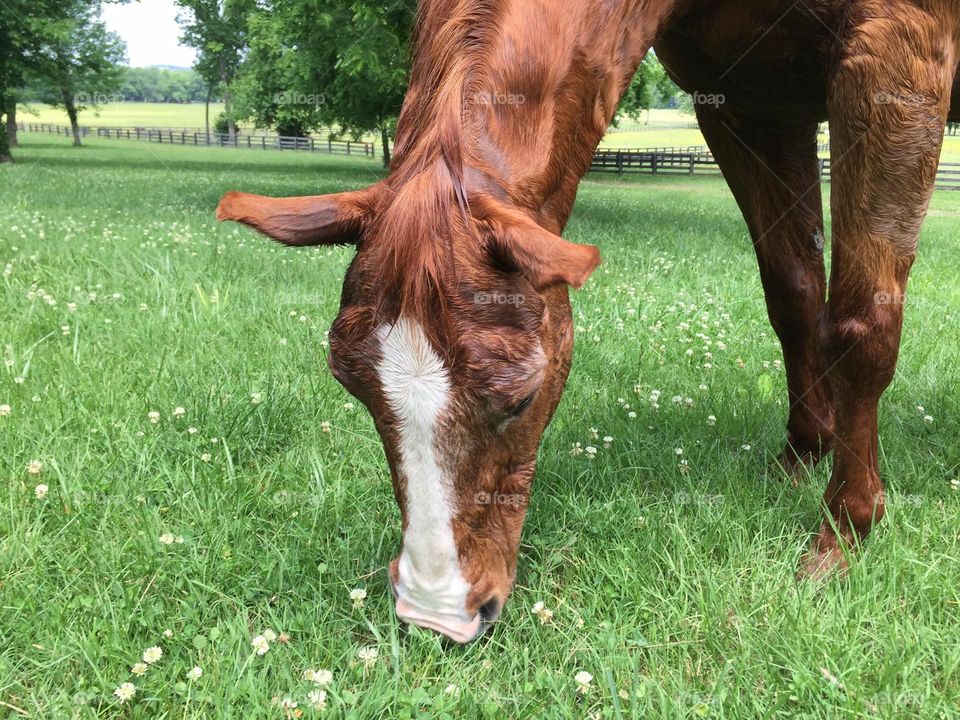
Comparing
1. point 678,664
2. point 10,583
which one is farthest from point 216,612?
point 678,664

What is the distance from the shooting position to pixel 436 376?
167 cm

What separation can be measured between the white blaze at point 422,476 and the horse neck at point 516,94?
0.45m

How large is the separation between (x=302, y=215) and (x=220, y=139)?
6557 cm

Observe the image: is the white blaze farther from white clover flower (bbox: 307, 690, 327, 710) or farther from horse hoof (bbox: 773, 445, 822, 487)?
horse hoof (bbox: 773, 445, 822, 487)

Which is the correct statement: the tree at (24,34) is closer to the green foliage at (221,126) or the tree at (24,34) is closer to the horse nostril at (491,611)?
the horse nostril at (491,611)

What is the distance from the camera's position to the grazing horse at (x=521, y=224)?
1680mm

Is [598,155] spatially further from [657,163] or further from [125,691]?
[125,691]

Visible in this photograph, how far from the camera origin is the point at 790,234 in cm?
321

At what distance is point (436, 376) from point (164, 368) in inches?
107

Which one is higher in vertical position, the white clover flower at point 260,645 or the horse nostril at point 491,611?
the horse nostril at point 491,611

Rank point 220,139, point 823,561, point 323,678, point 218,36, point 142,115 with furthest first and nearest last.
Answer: point 142,115 → point 220,139 → point 218,36 → point 823,561 → point 323,678

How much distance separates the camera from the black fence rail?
54.0 m

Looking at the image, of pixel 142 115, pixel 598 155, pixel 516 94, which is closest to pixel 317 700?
pixel 516 94

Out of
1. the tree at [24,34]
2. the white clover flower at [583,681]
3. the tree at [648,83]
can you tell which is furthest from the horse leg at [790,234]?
the tree at [24,34]
